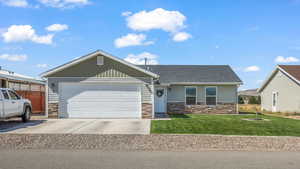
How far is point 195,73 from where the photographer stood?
76.4 ft

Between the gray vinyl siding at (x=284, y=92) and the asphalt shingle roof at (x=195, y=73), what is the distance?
5095 mm

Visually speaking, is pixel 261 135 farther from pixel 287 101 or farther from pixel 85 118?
pixel 287 101

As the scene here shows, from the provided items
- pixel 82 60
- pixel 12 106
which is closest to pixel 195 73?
pixel 82 60

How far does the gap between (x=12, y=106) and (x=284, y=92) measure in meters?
22.0

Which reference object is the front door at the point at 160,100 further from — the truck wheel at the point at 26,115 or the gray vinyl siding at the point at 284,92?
the gray vinyl siding at the point at 284,92

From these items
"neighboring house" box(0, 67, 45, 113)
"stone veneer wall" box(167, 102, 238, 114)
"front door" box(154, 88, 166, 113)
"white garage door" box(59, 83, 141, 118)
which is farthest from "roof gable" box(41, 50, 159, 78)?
"stone veneer wall" box(167, 102, 238, 114)

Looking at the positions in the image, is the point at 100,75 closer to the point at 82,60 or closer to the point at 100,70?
the point at 100,70

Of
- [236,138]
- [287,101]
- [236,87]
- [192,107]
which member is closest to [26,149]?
[236,138]

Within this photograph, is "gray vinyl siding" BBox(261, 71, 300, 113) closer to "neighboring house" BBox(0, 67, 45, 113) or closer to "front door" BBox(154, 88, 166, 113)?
"front door" BBox(154, 88, 166, 113)

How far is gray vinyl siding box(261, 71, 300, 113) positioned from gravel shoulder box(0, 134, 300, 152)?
1483 cm

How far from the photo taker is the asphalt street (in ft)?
20.4

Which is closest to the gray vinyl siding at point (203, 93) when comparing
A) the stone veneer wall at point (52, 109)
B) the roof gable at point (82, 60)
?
the roof gable at point (82, 60)

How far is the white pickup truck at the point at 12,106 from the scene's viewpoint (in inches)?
504

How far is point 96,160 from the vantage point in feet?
22.1
